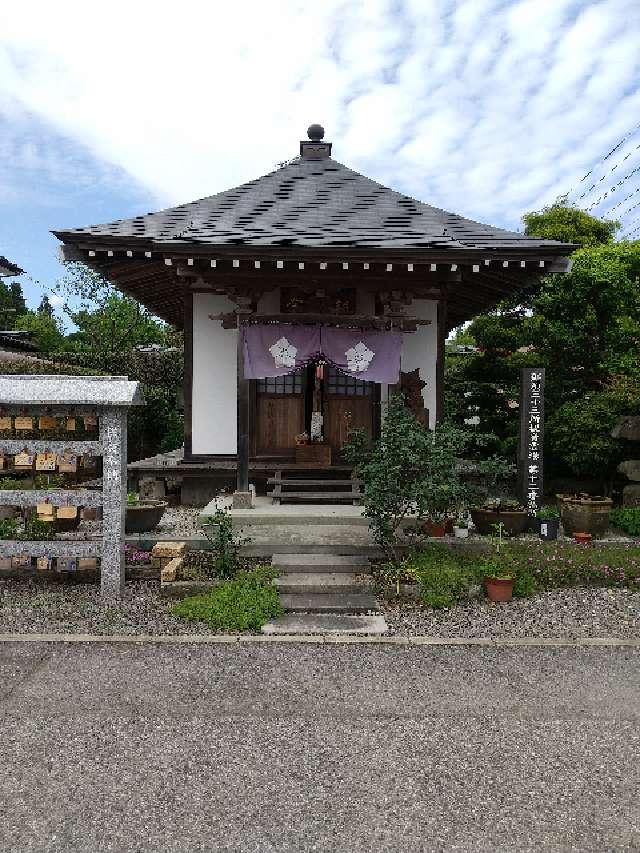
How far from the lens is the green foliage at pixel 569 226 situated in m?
14.6

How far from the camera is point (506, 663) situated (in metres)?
5.27

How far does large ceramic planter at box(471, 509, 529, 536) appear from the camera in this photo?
873 cm

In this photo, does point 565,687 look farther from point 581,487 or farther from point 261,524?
point 581,487

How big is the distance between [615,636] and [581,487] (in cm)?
584

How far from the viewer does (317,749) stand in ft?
12.6

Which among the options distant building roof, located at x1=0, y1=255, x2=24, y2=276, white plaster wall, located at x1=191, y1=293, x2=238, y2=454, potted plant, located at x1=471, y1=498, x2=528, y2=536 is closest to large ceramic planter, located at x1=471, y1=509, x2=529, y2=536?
potted plant, located at x1=471, y1=498, x2=528, y2=536

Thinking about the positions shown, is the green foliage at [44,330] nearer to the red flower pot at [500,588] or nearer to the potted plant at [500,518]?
the potted plant at [500,518]

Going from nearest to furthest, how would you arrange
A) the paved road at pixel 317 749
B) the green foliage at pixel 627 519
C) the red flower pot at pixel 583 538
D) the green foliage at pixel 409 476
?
the paved road at pixel 317 749 < the green foliage at pixel 409 476 < the red flower pot at pixel 583 538 < the green foliage at pixel 627 519

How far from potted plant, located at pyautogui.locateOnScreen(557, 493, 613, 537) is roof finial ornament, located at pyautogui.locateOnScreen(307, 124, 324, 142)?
10.2 m

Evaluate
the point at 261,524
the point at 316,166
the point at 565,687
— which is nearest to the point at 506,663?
the point at 565,687

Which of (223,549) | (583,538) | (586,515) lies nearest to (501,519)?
(583,538)

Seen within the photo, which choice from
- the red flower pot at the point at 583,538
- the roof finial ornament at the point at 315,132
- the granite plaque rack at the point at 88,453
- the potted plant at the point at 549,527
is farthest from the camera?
the roof finial ornament at the point at 315,132

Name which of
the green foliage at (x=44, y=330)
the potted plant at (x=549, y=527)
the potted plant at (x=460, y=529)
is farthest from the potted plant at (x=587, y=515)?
the green foliage at (x=44, y=330)

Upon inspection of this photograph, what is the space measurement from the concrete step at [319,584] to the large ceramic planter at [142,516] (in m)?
2.38
